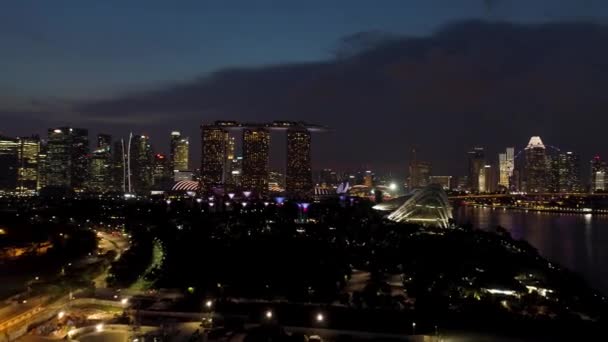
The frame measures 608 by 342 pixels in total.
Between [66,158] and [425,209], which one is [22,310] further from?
[66,158]

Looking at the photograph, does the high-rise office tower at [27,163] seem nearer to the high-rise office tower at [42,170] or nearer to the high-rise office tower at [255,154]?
the high-rise office tower at [42,170]

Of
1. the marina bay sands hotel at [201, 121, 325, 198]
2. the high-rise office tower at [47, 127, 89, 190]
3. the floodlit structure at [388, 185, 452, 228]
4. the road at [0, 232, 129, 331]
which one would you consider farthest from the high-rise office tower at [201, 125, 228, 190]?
the road at [0, 232, 129, 331]

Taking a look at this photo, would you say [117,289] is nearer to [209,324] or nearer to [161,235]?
[209,324]

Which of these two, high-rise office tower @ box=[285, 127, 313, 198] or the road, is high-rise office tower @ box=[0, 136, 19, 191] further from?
the road

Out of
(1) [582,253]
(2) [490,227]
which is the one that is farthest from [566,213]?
(1) [582,253]

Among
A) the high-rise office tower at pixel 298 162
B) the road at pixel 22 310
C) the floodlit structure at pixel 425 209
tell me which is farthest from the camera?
the high-rise office tower at pixel 298 162

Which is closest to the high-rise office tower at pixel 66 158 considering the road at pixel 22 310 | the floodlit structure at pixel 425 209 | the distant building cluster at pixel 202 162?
the distant building cluster at pixel 202 162
